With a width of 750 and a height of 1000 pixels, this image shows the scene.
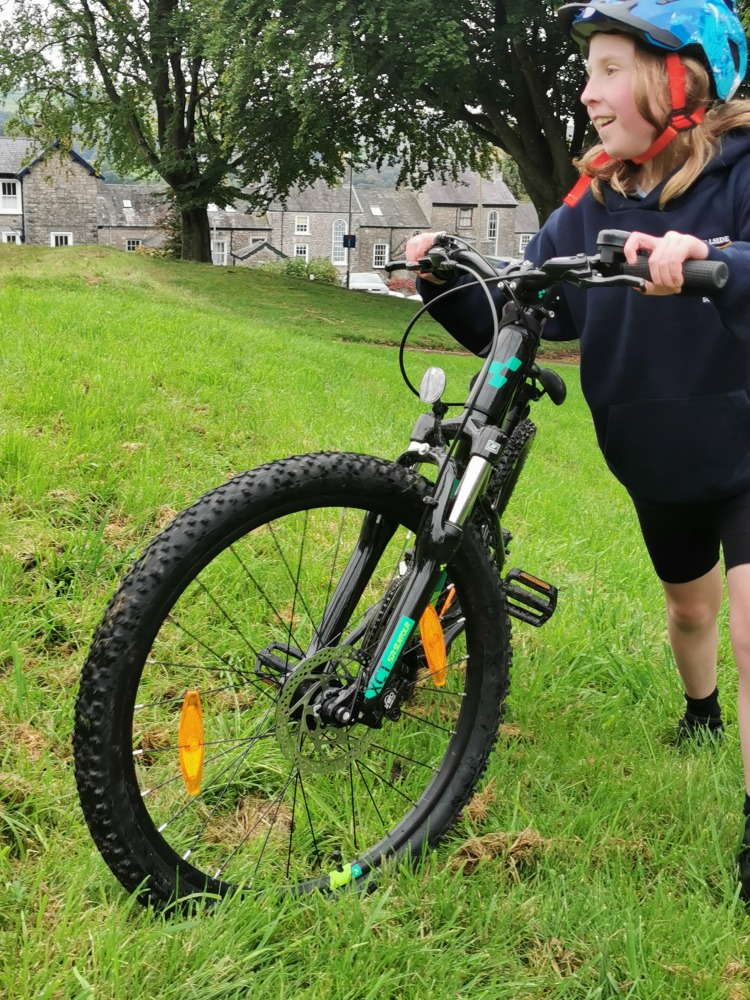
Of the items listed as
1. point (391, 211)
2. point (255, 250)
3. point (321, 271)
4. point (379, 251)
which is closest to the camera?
point (321, 271)

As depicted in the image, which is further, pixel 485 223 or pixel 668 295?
pixel 485 223

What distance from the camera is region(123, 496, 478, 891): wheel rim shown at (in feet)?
6.82

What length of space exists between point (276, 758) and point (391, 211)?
3081 inches

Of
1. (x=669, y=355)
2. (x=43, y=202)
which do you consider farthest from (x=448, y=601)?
(x=43, y=202)

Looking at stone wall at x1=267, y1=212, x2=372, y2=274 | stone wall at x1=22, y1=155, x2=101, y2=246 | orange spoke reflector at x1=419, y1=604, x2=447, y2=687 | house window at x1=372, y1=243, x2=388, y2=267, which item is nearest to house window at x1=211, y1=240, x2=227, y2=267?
stone wall at x1=267, y1=212, x2=372, y2=274

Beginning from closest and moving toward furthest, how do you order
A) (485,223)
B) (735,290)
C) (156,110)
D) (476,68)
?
(735,290), (476,68), (156,110), (485,223)

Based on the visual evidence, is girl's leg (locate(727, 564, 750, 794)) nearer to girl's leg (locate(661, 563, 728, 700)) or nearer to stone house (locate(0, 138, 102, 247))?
girl's leg (locate(661, 563, 728, 700))

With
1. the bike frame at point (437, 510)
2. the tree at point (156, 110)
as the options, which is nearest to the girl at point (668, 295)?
the bike frame at point (437, 510)

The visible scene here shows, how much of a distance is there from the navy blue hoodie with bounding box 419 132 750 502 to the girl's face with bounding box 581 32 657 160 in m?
0.14

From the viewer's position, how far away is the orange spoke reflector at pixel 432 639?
217 centimetres

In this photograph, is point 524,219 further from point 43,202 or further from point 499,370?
point 499,370

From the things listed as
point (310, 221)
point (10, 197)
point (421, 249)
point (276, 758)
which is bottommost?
point (276, 758)

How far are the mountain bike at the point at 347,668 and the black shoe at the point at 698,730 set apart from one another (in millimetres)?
801

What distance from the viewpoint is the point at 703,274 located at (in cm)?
175
